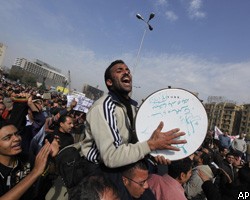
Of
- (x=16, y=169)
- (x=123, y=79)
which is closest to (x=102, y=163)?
(x=123, y=79)

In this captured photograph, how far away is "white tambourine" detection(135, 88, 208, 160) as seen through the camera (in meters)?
2.31

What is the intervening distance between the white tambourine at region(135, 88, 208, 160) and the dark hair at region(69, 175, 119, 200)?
59cm

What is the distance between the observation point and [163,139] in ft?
7.23

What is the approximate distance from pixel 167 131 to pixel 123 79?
2.11 ft

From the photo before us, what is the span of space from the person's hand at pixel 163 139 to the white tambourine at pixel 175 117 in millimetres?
59

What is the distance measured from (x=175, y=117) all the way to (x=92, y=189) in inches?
38.5

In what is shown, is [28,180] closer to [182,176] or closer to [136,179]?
[136,179]

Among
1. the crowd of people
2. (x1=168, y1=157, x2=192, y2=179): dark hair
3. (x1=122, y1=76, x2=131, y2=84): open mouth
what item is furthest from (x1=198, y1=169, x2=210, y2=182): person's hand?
(x1=122, y1=76, x2=131, y2=84): open mouth

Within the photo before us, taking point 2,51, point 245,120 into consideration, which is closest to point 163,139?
point 245,120

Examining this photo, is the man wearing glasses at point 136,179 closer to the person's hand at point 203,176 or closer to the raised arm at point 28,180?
the raised arm at point 28,180

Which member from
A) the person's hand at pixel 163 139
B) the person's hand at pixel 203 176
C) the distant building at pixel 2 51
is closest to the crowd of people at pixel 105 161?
the person's hand at pixel 163 139

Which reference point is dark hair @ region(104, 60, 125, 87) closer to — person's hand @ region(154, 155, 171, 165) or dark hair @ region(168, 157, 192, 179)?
person's hand @ region(154, 155, 171, 165)

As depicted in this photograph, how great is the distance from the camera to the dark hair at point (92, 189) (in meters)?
1.68

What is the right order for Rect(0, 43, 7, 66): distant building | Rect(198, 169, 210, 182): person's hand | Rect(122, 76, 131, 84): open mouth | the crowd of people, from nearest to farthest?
1. the crowd of people
2. Rect(122, 76, 131, 84): open mouth
3. Rect(198, 169, 210, 182): person's hand
4. Rect(0, 43, 7, 66): distant building
